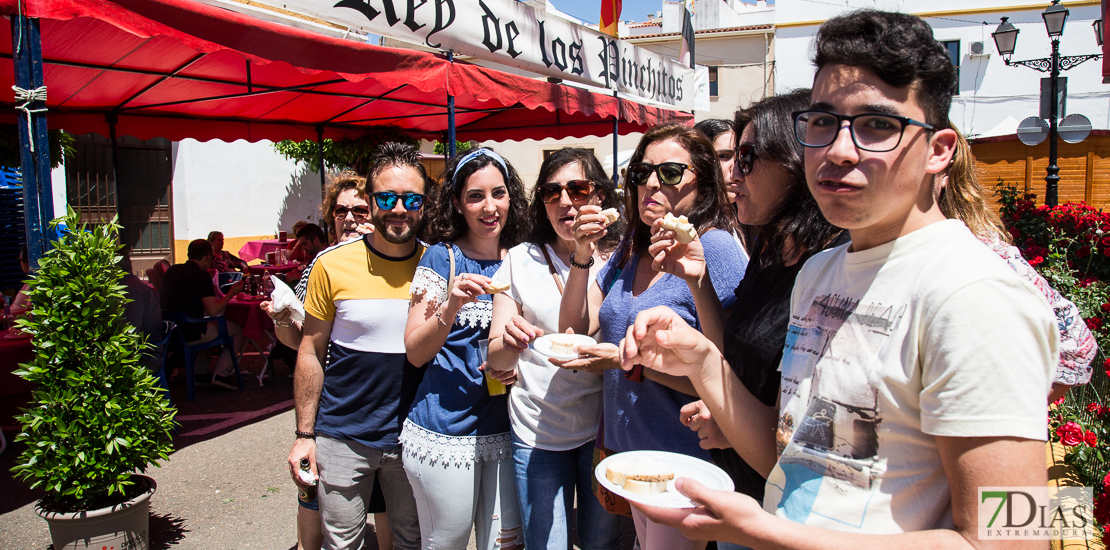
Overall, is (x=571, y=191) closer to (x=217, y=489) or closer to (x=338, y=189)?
(x=338, y=189)

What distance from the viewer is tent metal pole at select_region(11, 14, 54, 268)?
9.68ft

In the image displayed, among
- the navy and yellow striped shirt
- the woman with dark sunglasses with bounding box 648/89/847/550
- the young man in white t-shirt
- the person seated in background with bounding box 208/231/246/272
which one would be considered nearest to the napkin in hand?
the navy and yellow striped shirt

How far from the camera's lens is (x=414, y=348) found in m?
2.28

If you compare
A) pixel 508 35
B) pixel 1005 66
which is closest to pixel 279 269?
pixel 508 35

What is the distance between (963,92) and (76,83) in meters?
26.9

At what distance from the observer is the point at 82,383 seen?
3021 mm

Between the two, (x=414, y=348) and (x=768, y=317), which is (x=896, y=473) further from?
(x=414, y=348)

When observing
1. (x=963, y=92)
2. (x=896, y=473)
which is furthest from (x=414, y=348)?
(x=963, y=92)

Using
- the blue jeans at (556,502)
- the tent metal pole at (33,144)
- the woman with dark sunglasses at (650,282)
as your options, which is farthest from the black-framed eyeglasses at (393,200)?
the tent metal pole at (33,144)

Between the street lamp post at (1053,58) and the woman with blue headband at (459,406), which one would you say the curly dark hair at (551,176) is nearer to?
the woman with blue headband at (459,406)

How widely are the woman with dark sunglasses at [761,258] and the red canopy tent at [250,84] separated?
2.99 m

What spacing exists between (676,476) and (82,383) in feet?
9.96

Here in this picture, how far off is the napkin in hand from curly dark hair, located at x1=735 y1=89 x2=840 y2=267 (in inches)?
78.1

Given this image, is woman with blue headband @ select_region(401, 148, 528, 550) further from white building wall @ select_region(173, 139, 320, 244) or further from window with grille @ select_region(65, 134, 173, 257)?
white building wall @ select_region(173, 139, 320, 244)
